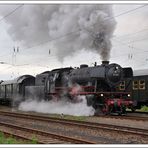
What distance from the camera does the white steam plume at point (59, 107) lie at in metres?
20.1

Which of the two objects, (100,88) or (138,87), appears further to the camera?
(138,87)

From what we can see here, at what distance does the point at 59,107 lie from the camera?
2278 cm

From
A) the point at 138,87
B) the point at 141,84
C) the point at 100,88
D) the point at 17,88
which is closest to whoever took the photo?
the point at 100,88

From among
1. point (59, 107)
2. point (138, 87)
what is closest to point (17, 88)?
point (59, 107)

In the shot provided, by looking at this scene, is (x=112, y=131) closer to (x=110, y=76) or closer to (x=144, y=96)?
(x=110, y=76)

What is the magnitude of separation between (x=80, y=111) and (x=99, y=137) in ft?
29.8

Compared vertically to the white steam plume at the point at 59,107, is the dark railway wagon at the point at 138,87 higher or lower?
higher

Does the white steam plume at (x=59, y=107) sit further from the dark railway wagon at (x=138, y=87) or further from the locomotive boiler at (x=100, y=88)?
the dark railway wagon at (x=138, y=87)

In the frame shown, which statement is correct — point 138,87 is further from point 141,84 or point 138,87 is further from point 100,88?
point 100,88

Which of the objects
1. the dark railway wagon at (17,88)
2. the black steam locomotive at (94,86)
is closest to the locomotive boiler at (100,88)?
the black steam locomotive at (94,86)

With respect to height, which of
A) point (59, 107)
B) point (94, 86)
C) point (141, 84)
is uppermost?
point (141, 84)

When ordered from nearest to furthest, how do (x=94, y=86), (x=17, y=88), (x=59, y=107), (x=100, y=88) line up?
(x=94, y=86)
(x=100, y=88)
(x=59, y=107)
(x=17, y=88)

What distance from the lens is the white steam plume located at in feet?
66.0

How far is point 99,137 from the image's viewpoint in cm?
1132
